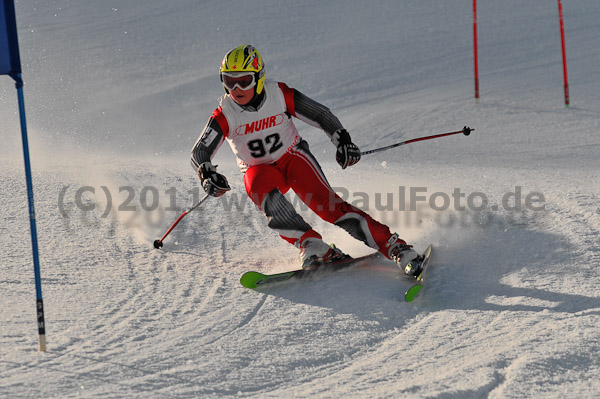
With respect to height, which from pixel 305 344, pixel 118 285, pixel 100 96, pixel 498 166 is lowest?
pixel 305 344

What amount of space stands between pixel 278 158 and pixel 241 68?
69 centimetres

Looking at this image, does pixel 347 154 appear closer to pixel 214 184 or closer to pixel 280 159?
pixel 280 159

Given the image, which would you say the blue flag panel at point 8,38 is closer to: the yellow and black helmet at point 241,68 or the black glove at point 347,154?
the yellow and black helmet at point 241,68

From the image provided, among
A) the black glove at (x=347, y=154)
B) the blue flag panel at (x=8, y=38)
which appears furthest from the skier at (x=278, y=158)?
the blue flag panel at (x=8, y=38)

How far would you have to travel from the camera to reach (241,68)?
14.5ft

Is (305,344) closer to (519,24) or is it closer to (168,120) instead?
(168,120)

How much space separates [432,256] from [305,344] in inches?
59.5

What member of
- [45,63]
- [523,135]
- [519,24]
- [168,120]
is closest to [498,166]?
[523,135]

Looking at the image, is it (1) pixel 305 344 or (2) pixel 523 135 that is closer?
(1) pixel 305 344

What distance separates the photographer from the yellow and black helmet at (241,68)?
14.5ft

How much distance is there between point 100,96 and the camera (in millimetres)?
11570

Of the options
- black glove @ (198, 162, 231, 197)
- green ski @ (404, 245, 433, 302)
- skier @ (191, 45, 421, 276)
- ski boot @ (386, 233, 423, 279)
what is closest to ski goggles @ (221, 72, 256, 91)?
skier @ (191, 45, 421, 276)

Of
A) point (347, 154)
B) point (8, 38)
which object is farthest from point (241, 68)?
point (8, 38)

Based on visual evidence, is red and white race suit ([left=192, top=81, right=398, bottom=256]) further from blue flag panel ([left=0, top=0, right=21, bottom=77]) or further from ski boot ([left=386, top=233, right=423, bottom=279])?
blue flag panel ([left=0, top=0, right=21, bottom=77])
